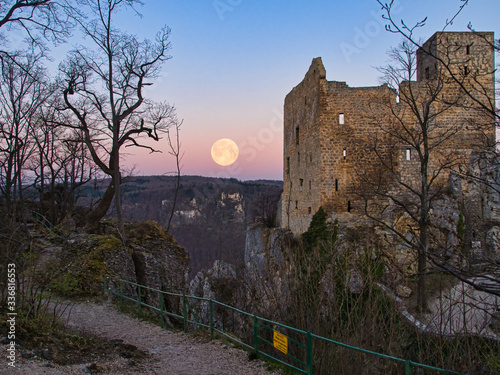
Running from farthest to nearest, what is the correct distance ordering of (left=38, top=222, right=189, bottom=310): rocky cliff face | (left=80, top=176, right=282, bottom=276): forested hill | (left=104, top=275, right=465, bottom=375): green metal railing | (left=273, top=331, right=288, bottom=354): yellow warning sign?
(left=80, top=176, right=282, bottom=276): forested hill → (left=38, top=222, right=189, bottom=310): rocky cliff face → (left=273, top=331, right=288, bottom=354): yellow warning sign → (left=104, top=275, right=465, bottom=375): green metal railing

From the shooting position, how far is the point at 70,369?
504cm

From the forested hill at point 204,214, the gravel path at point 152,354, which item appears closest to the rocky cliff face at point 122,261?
the gravel path at point 152,354

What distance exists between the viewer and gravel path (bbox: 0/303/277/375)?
507 centimetres

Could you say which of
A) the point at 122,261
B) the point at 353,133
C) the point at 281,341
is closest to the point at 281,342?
the point at 281,341

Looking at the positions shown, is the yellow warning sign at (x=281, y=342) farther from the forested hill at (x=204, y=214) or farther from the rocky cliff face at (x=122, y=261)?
the forested hill at (x=204, y=214)

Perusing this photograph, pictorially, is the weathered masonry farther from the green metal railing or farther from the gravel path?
the gravel path

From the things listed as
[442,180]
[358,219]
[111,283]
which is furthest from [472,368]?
[442,180]

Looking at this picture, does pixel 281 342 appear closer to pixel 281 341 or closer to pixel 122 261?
pixel 281 341

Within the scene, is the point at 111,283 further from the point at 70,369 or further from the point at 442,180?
the point at 442,180

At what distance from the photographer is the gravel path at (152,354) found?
507cm

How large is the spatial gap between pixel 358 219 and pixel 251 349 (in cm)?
1252

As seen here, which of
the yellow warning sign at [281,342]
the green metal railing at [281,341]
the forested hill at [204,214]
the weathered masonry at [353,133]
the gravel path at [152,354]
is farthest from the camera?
the forested hill at [204,214]

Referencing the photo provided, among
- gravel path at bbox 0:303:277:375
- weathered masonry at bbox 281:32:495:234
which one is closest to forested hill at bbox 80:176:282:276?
weathered masonry at bbox 281:32:495:234

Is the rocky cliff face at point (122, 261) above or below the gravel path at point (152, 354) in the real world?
above
